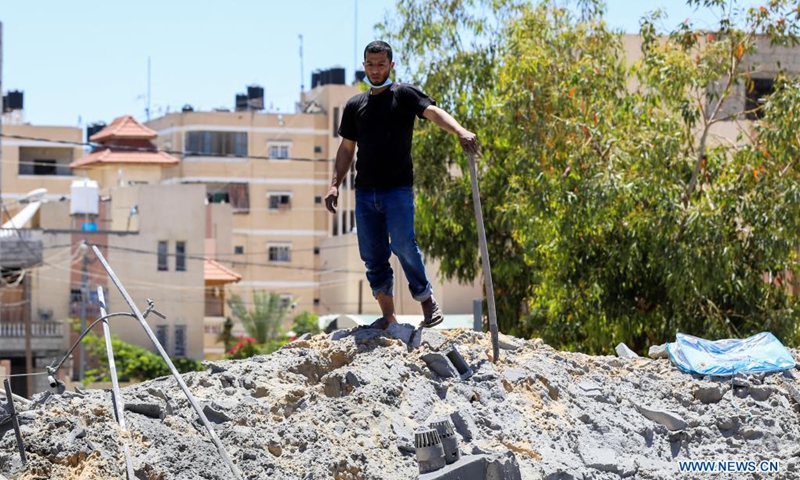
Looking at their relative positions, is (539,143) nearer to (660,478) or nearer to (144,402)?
(660,478)

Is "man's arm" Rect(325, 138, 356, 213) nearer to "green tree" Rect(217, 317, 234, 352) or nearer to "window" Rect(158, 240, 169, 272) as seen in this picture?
"window" Rect(158, 240, 169, 272)

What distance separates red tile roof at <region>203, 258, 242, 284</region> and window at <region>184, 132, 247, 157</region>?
605 inches

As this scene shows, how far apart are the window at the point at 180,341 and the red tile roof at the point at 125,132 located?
1379 centimetres

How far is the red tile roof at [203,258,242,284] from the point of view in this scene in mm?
51938

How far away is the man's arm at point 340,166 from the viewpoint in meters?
7.99

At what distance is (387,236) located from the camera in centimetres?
798

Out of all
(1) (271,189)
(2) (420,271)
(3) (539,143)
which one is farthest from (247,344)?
(2) (420,271)

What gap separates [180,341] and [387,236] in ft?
145

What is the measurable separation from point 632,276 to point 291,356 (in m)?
9.26

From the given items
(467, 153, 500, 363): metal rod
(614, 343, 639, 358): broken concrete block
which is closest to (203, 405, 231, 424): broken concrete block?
(467, 153, 500, 363): metal rod

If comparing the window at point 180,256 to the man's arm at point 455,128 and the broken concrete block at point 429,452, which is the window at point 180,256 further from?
the broken concrete block at point 429,452

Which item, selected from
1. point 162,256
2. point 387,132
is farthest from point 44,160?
point 387,132

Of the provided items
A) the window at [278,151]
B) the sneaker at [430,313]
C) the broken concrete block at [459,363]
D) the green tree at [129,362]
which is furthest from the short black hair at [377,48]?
the window at [278,151]

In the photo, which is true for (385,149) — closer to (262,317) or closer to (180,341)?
(180,341)
